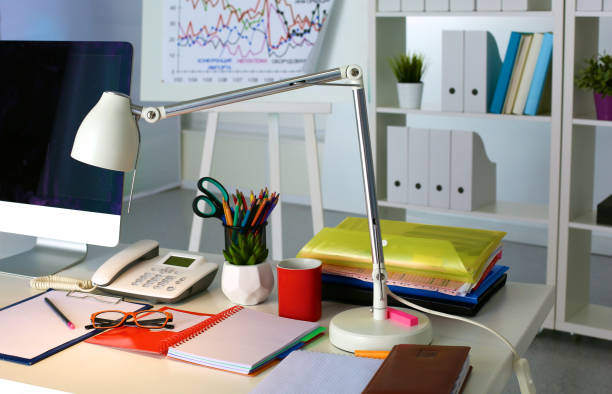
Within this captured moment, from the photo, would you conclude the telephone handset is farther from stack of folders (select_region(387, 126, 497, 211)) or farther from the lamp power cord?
stack of folders (select_region(387, 126, 497, 211))

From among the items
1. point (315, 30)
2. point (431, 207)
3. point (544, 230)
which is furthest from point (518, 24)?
point (315, 30)

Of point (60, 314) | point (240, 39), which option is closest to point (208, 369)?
point (60, 314)

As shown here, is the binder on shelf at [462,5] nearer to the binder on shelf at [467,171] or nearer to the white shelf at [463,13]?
the white shelf at [463,13]

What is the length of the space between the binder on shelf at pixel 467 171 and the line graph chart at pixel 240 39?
643 millimetres

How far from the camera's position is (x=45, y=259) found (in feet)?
5.07

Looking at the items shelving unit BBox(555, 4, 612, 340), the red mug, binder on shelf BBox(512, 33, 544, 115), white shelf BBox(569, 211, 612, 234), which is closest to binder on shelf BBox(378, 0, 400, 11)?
binder on shelf BBox(512, 33, 544, 115)

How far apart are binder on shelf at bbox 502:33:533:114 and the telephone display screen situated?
1681 millimetres

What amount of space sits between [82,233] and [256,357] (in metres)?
0.53

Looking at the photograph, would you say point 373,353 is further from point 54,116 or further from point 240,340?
point 54,116

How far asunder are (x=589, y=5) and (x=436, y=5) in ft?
1.76

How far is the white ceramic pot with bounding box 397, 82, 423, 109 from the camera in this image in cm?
286

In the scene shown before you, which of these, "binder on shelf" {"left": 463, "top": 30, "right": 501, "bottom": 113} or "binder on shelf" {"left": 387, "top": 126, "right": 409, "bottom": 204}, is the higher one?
"binder on shelf" {"left": 463, "top": 30, "right": 501, "bottom": 113}

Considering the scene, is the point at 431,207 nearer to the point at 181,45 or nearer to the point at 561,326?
the point at 561,326

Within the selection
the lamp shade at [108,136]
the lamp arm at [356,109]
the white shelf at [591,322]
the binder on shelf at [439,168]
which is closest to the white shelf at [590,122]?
the binder on shelf at [439,168]
